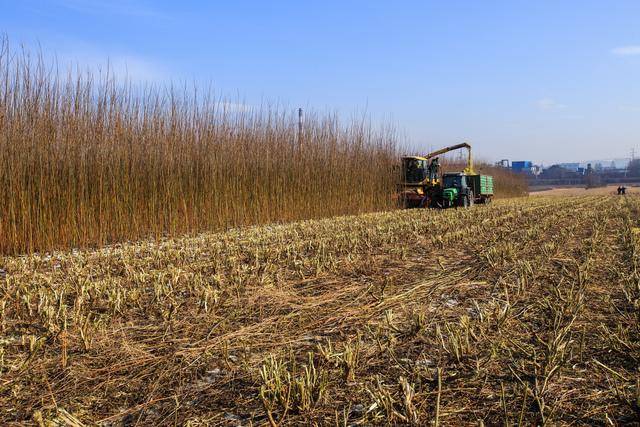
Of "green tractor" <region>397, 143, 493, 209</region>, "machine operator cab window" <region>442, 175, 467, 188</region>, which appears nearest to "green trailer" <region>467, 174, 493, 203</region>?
"green tractor" <region>397, 143, 493, 209</region>

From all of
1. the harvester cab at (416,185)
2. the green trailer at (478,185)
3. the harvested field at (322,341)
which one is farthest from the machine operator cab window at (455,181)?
the harvested field at (322,341)

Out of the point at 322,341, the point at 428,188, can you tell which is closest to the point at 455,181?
the point at 428,188

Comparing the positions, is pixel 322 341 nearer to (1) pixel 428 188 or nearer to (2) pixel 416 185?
(2) pixel 416 185

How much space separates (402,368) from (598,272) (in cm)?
299

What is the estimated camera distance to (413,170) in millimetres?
15930

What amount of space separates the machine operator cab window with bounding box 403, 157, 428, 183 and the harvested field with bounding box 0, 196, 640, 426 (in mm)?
10909

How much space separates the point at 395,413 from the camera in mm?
1767

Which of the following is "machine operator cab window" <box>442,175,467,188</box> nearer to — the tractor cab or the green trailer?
the tractor cab

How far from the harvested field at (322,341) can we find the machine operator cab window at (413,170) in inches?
429

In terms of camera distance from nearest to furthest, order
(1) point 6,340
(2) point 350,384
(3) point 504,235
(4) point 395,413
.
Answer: (4) point 395,413 → (2) point 350,384 → (1) point 6,340 → (3) point 504,235

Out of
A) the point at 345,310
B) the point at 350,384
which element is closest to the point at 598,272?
the point at 345,310

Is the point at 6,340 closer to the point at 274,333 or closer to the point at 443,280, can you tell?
the point at 274,333

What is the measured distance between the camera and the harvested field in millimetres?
1907

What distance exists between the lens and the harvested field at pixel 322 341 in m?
1.91
